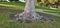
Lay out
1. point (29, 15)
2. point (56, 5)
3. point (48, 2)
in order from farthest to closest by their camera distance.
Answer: point (48, 2) < point (56, 5) < point (29, 15)

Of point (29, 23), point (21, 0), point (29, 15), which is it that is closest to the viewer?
point (29, 23)

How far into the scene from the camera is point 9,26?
373 inches

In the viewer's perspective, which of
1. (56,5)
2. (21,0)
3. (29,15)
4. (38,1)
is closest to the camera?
(29,15)

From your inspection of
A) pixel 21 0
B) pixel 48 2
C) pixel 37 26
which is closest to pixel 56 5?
pixel 48 2

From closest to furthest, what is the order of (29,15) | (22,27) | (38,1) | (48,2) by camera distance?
1. (22,27)
2. (29,15)
3. (48,2)
4. (38,1)

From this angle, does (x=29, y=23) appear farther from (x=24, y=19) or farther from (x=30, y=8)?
(x=30, y=8)

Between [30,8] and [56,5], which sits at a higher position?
[30,8]

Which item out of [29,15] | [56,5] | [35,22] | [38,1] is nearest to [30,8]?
[29,15]

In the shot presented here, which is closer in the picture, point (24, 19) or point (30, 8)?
point (24, 19)

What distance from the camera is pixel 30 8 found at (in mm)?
11438

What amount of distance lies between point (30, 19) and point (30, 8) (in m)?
0.95

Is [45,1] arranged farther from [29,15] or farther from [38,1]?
[29,15]

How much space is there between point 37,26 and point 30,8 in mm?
2086

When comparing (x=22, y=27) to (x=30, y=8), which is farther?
(x=30, y=8)
